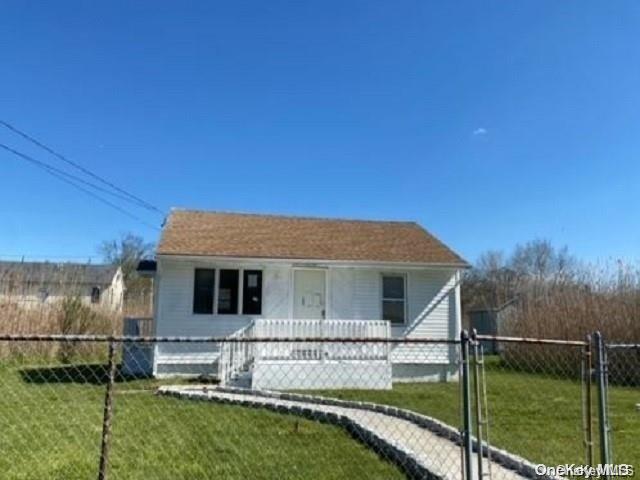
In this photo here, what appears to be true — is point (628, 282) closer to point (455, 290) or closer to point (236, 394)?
point (455, 290)

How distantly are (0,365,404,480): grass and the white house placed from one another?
400 centimetres

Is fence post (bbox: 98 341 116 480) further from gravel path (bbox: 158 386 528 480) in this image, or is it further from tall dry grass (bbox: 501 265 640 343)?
tall dry grass (bbox: 501 265 640 343)

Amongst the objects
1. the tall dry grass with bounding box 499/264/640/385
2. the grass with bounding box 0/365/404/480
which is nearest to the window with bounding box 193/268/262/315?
the grass with bounding box 0/365/404/480

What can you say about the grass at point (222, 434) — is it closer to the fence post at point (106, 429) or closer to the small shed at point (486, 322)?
the fence post at point (106, 429)

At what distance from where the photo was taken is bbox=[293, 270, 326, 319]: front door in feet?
55.1

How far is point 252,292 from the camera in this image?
652 inches

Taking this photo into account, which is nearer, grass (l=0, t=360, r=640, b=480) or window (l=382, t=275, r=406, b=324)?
grass (l=0, t=360, r=640, b=480)

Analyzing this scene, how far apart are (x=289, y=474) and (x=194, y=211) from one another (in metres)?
14.9

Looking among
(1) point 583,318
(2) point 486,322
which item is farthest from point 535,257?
(1) point 583,318

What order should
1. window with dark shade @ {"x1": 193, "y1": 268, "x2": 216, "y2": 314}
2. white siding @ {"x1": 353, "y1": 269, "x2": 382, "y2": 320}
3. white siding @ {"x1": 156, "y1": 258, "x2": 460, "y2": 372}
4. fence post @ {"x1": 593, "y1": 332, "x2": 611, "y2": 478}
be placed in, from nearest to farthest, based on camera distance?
fence post @ {"x1": 593, "y1": 332, "x2": 611, "y2": 478}
white siding @ {"x1": 156, "y1": 258, "x2": 460, "y2": 372}
window with dark shade @ {"x1": 193, "y1": 268, "x2": 216, "y2": 314}
white siding @ {"x1": 353, "y1": 269, "x2": 382, "y2": 320}

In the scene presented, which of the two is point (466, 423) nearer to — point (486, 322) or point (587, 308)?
point (587, 308)

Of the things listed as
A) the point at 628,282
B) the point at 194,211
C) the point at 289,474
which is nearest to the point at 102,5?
the point at 194,211

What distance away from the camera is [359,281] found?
1708cm

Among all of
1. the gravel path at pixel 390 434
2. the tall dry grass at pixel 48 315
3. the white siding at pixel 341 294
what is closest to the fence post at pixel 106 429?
the gravel path at pixel 390 434
